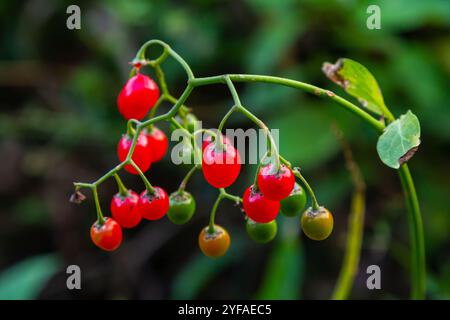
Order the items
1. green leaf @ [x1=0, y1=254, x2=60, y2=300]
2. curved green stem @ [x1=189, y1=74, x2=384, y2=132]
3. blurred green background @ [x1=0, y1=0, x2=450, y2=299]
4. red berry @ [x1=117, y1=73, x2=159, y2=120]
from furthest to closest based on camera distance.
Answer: blurred green background @ [x1=0, y1=0, x2=450, y2=299] < green leaf @ [x1=0, y1=254, x2=60, y2=300] < red berry @ [x1=117, y1=73, x2=159, y2=120] < curved green stem @ [x1=189, y1=74, x2=384, y2=132]

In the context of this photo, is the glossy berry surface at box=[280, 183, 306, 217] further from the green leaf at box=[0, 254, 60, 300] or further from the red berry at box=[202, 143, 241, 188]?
the green leaf at box=[0, 254, 60, 300]

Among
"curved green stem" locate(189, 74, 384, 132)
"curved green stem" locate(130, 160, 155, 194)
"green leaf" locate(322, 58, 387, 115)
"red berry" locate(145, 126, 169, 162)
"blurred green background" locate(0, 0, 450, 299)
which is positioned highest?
"blurred green background" locate(0, 0, 450, 299)

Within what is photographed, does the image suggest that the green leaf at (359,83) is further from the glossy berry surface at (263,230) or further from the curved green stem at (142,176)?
the curved green stem at (142,176)

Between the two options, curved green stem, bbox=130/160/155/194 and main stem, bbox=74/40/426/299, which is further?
curved green stem, bbox=130/160/155/194

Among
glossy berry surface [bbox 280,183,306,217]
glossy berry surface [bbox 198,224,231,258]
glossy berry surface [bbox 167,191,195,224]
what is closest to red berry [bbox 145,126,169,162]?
glossy berry surface [bbox 167,191,195,224]

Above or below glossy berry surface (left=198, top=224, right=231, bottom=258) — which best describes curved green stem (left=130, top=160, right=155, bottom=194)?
above

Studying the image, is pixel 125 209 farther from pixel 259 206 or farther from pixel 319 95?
pixel 319 95

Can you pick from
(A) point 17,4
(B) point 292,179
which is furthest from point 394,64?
(A) point 17,4

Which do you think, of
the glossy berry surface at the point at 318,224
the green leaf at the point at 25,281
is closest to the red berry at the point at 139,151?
the glossy berry surface at the point at 318,224
